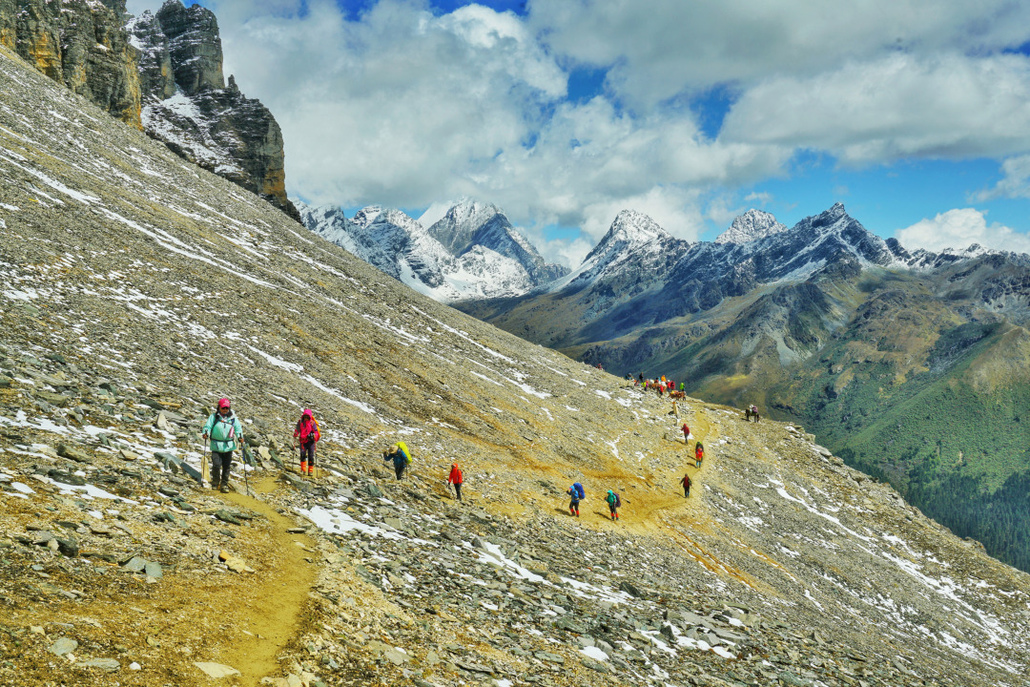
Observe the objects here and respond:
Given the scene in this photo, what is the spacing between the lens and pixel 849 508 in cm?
6719

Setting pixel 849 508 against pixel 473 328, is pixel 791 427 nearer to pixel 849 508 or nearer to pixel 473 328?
pixel 849 508

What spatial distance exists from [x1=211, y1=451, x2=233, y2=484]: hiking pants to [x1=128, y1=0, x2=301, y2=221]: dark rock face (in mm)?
126960

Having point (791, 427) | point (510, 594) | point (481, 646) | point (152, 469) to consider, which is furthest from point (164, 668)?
point (791, 427)

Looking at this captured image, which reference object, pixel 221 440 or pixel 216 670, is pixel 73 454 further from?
pixel 216 670

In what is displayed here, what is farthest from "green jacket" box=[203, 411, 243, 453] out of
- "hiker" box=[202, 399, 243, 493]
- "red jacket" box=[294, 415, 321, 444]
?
"red jacket" box=[294, 415, 321, 444]

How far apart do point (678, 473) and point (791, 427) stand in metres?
39.6

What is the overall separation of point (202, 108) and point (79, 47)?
50607 millimetres

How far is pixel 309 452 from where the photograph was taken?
74.4 ft

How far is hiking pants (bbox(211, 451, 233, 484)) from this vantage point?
17.7 metres

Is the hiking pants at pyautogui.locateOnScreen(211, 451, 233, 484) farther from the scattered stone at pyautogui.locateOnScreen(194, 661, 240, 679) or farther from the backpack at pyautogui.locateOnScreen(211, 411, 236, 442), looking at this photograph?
the scattered stone at pyautogui.locateOnScreen(194, 661, 240, 679)

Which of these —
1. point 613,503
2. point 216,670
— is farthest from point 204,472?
point 613,503

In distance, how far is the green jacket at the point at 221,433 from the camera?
57.7 ft

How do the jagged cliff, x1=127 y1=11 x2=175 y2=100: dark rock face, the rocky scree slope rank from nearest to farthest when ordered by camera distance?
the rocky scree slope
the jagged cliff
x1=127 y1=11 x2=175 y2=100: dark rock face

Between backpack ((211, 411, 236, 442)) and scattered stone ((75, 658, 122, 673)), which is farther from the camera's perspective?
backpack ((211, 411, 236, 442))
